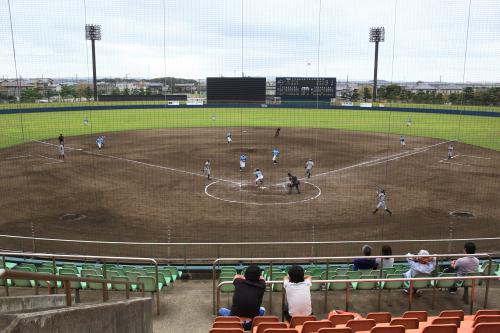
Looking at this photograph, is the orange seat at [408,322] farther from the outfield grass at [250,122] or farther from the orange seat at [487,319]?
the outfield grass at [250,122]

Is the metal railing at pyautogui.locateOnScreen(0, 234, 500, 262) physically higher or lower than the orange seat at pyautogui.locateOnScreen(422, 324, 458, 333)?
lower

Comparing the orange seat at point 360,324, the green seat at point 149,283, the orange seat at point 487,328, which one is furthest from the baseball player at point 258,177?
the orange seat at point 487,328

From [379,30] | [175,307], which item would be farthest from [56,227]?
[379,30]

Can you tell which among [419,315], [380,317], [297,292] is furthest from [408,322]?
[297,292]

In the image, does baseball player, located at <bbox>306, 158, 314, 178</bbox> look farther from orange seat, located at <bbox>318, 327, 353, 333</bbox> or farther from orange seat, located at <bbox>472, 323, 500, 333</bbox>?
orange seat, located at <bbox>318, 327, 353, 333</bbox>

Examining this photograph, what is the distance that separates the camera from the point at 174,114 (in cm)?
6203

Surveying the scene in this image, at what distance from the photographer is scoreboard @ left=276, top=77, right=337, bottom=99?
6637cm

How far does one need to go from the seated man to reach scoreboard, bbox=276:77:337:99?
205 ft

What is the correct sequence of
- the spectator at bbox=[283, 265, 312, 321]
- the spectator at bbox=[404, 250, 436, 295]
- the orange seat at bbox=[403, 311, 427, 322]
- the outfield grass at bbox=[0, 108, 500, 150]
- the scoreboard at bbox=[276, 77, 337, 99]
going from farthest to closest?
the scoreboard at bbox=[276, 77, 337, 99] → the outfield grass at bbox=[0, 108, 500, 150] → the spectator at bbox=[404, 250, 436, 295] → the orange seat at bbox=[403, 311, 427, 322] → the spectator at bbox=[283, 265, 312, 321]

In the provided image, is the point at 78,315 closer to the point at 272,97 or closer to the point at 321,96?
the point at 321,96

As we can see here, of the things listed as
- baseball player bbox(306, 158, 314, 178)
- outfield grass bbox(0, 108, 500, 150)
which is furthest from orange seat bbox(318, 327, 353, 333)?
outfield grass bbox(0, 108, 500, 150)

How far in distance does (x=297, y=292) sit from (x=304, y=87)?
210 ft

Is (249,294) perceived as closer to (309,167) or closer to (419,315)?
(419,315)

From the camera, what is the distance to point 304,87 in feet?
221
